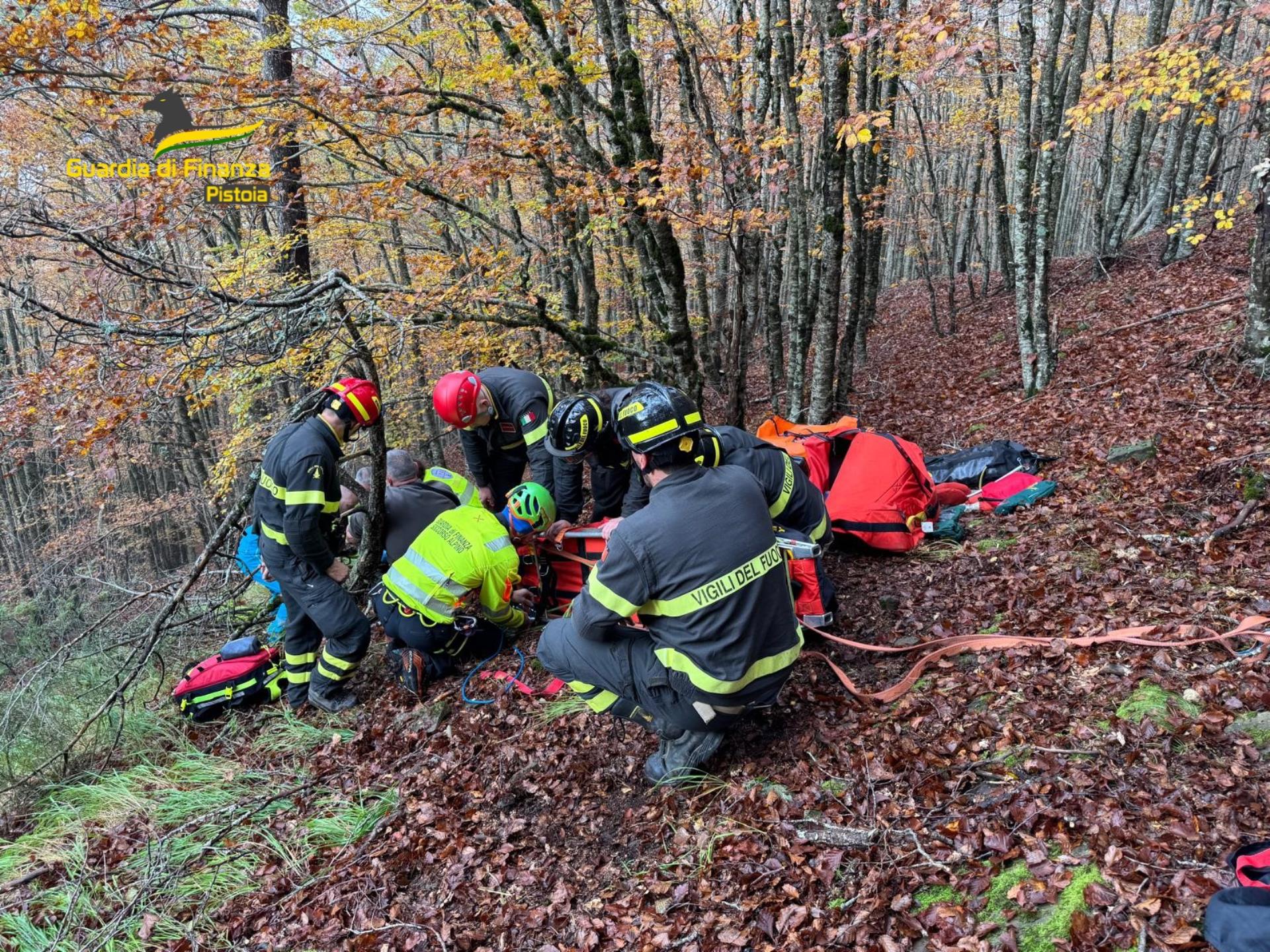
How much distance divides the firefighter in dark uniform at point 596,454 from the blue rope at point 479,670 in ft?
3.34

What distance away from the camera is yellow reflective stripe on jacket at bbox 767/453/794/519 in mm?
4098

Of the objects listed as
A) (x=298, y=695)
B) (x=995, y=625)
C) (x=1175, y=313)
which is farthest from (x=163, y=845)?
(x=1175, y=313)

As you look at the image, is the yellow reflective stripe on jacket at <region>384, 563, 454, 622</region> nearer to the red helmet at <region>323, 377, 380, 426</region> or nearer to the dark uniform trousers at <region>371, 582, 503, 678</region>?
the dark uniform trousers at <region>371, 582, 503, 678</region>

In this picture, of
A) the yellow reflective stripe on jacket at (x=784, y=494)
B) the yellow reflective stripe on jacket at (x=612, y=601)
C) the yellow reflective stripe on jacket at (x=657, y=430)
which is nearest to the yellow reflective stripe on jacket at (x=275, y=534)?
the yellow reflective stripe on jacket at (x=612, y=601)

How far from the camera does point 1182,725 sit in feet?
9.21

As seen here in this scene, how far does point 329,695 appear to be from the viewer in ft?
16.7

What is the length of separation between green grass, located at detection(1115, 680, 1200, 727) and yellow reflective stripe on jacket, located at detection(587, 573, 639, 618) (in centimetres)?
225

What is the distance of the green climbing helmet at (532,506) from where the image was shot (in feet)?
16.9

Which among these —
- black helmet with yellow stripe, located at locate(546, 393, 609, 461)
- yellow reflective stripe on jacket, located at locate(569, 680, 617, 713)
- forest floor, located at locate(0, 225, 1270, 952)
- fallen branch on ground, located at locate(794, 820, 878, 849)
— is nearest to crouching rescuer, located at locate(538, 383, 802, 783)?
yellow reflective stripe on jacket, located at locate(569, 680, 617, 713)

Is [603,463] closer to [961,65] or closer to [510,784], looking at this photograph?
[510,784]

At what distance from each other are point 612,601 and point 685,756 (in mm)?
1040

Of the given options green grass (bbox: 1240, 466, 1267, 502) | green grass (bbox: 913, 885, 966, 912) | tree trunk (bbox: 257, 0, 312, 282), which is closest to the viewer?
green grass (bbox: 913, 885, 966, 912)

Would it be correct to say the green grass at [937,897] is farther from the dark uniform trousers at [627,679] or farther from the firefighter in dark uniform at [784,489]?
the firefighter in dark uniform at [784,489]

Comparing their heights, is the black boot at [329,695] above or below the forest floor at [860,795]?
below
